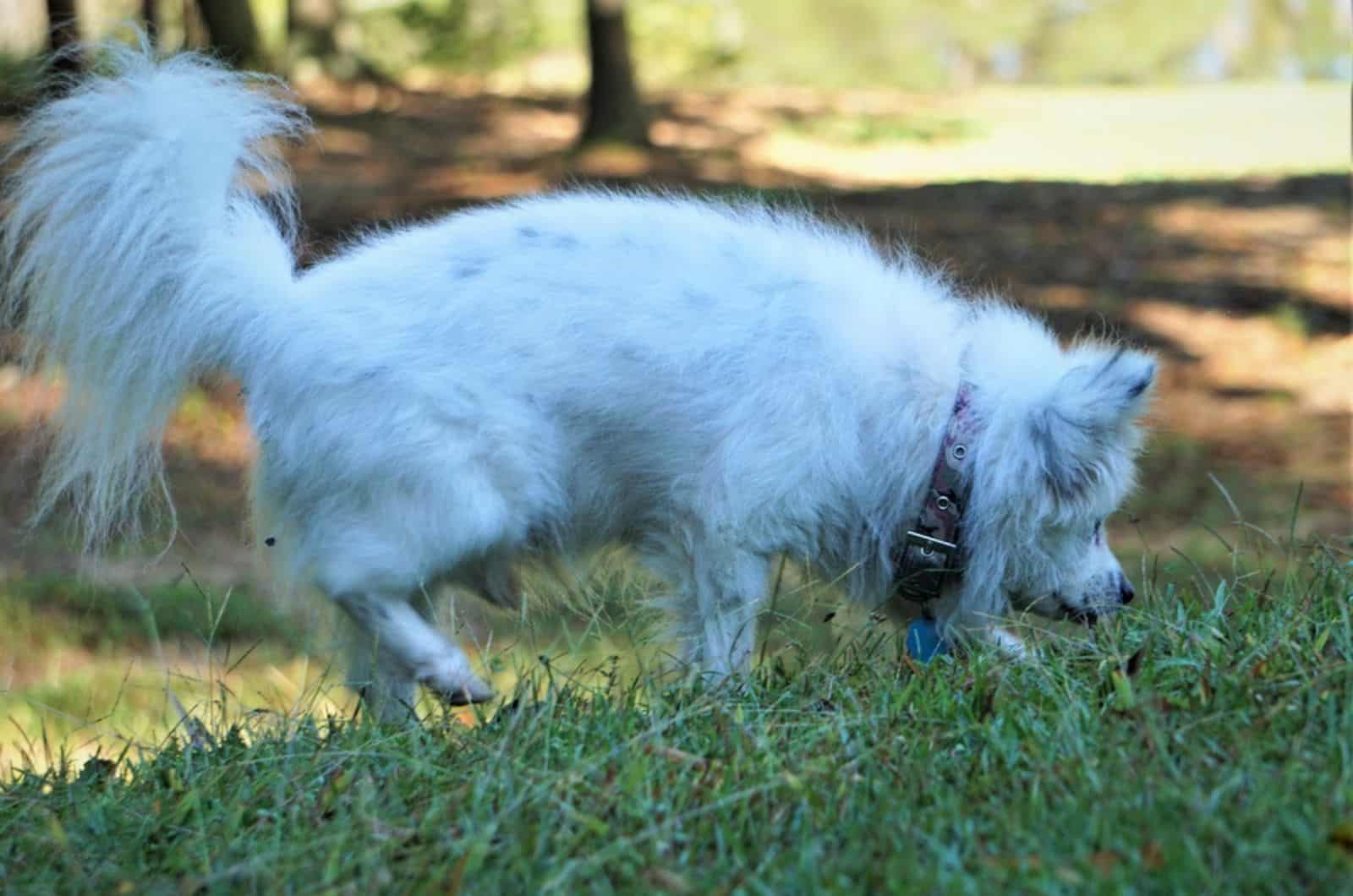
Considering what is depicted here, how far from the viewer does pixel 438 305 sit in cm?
424

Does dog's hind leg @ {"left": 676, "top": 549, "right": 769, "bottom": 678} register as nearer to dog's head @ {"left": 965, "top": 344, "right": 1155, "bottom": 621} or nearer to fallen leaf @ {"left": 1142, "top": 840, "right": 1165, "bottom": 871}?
dog's head @ {"left": 965, "top": 344, "right": 1155, "bottom": 621}

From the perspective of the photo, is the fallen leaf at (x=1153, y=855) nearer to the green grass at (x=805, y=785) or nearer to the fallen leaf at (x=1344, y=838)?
the green grass at (x=805, y=785)

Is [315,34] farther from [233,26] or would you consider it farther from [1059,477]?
[1059,477]

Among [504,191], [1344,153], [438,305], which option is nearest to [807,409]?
[438,305]

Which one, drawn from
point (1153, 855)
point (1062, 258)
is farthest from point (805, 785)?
point (1062, 258)

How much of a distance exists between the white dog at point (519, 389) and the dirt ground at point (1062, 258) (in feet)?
11.5

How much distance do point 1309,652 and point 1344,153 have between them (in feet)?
53.0

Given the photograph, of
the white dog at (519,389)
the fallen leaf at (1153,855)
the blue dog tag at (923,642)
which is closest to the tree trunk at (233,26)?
the white dog at (519,389)

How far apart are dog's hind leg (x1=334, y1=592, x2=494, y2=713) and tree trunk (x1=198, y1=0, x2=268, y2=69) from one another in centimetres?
1009

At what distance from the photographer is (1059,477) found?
452 cm

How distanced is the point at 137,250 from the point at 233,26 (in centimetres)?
1002

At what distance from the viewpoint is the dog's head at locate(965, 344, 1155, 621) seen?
4430 millimetres

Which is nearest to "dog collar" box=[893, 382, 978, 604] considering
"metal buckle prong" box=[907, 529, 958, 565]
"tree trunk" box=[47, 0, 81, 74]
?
"metal buckle prong" box=[907, 529, 958, 565]

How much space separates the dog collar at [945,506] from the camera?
4.50 meters
